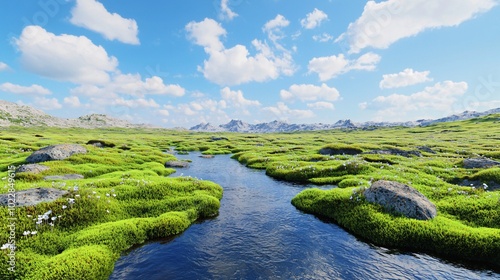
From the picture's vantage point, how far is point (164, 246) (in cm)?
1956

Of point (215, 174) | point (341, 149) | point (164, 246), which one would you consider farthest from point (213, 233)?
point (341, 149)

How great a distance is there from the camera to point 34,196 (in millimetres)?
20656

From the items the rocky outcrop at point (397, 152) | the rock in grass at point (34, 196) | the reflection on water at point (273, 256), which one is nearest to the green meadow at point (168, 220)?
the rock in grass at point (34, 196)

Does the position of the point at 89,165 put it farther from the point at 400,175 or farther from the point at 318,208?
the point at 400,175

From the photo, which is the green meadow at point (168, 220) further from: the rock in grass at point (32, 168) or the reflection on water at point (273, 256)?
the reflection on water at point (273, 256)

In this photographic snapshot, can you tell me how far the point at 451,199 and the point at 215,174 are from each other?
109 ft

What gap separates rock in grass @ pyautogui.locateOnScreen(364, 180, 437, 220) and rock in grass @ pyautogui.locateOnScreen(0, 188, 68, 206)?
84.1 feet

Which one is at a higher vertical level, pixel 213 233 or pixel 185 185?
pixel 185 185

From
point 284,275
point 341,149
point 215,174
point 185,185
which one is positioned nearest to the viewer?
point 284,275

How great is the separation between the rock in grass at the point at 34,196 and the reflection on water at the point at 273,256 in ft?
26.7

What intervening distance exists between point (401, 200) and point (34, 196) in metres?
28.3

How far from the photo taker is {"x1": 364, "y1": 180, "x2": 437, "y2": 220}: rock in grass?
2194 cm

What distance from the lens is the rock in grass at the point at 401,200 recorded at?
21.9 metres

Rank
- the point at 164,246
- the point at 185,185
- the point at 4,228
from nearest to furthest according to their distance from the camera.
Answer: the point at 4,228
the point at 164,246
the point at 185,185
